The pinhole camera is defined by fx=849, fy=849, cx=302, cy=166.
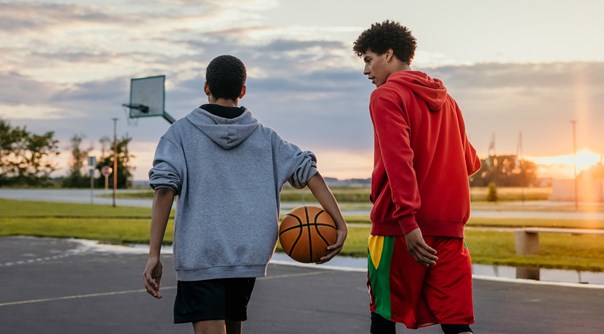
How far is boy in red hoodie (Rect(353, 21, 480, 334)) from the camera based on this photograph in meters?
4.12

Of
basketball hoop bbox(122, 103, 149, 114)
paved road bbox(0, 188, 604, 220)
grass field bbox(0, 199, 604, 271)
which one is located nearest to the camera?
grass field bbox(0, 199, 604, 271)

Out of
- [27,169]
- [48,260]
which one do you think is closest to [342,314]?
[48,260]

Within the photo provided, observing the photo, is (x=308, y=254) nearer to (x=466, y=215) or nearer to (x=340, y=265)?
(x=466, y=215)

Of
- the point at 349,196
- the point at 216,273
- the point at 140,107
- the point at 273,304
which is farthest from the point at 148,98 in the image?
the point at 349,196

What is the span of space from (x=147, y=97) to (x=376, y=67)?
29.4 meters

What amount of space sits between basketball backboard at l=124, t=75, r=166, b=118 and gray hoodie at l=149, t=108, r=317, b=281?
28.9m

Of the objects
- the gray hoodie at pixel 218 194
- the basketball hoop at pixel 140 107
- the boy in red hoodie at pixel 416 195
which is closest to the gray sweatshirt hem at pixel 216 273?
the gray hoodie at pixel 218 194

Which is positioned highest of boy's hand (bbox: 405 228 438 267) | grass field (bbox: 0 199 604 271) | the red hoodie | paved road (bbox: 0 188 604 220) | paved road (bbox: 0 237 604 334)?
the red hoodie

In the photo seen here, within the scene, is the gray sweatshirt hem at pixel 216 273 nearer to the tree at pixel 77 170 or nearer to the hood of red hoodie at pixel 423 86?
the hood of red hoodie at pixel 423 86

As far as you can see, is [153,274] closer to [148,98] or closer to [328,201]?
[328,201]

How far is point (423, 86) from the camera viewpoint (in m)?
4.22

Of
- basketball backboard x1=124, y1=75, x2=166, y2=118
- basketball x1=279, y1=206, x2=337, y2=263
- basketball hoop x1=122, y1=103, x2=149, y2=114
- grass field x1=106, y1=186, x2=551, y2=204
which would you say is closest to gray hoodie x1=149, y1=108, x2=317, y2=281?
basketball x1=279, y1=206, x2=337, y2=263

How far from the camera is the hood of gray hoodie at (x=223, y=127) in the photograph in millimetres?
3936

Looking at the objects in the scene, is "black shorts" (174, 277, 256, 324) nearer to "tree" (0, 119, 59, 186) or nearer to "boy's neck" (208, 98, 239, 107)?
"boy's neck" (208, 98, 239, 107)
